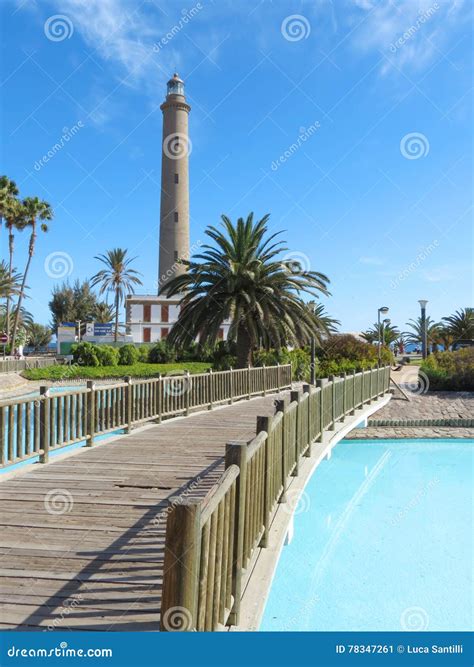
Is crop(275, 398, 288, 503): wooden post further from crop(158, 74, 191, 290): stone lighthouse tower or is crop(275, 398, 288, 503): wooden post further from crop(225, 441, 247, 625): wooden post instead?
crop(158, 74, 191, 290): stone lighthouse tower

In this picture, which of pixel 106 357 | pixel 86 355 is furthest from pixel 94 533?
pixel 86 355

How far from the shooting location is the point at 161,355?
1570 inches

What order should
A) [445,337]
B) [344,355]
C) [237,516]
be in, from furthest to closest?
[445,337]
[344,355]
[237,516]

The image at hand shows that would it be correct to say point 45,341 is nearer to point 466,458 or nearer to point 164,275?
point 164,275

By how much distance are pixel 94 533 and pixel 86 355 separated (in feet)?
114

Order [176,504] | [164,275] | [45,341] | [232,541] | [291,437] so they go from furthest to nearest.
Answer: [45,341] < [164,275] < [291,437] < [232,541] < [176,504]

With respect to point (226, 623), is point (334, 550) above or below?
below

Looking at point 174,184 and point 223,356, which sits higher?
point 174,184

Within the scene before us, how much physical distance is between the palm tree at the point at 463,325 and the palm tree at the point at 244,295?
1266 inches

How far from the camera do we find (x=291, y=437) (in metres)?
7.27

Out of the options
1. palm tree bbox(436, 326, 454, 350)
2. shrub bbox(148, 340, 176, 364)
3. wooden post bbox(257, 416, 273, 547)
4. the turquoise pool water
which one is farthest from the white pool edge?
palm tree bbox(436, 326, 454, 350)

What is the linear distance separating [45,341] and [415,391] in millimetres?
71480

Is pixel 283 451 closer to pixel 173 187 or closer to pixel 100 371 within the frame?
pixel 100 371

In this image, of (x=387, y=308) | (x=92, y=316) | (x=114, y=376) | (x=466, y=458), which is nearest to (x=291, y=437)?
(x=466, y=458)
